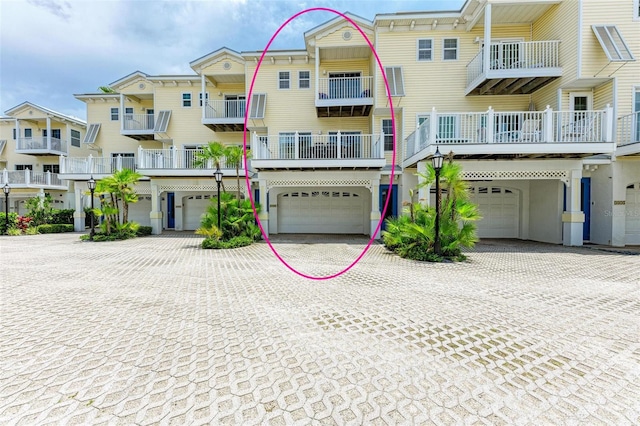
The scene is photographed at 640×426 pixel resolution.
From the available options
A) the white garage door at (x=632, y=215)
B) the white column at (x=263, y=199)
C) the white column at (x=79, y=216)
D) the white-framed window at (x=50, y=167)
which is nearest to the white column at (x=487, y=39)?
the white garage door at (x=632, y=215)

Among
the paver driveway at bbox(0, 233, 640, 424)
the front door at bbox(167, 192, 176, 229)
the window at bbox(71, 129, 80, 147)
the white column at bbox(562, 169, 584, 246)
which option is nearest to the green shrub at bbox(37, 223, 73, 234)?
the front door at bbox(167, 192, 176, 229)

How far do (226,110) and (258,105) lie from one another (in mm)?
2493

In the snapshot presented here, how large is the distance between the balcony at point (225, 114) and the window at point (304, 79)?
3.42m

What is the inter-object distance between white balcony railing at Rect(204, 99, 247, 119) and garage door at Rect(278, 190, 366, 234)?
535 centimetres

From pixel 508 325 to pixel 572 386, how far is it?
1.44 m

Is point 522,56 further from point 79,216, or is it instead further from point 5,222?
point 5,222

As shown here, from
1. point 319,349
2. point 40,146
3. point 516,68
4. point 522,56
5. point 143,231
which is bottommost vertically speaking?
point 319,349

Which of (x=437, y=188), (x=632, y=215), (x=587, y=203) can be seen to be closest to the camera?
(x=437, y=188)

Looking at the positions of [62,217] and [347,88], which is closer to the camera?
[347,88]

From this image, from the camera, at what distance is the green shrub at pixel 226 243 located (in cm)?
1175

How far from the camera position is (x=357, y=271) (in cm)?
771

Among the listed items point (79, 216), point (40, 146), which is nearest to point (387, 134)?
point (79, 216)

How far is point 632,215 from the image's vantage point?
1272cm

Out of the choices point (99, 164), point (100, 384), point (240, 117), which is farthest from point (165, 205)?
point (100, 384)
